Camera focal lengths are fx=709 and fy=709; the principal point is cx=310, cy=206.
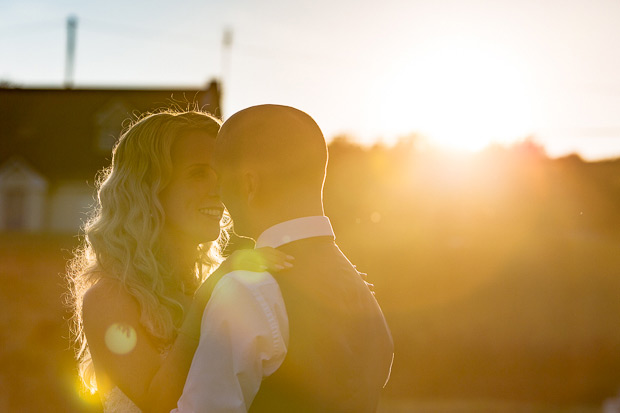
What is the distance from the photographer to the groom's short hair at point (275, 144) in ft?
7.97

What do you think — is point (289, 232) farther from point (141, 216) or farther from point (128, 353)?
point (141, 216)

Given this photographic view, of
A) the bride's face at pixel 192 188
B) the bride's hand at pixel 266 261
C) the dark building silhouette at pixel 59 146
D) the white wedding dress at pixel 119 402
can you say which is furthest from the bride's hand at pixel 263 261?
the dark building silhouette at pixel 59 146

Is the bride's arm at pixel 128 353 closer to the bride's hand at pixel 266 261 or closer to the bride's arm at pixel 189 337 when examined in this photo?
the bride's arm at pixel 189 337

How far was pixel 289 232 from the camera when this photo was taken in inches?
96.4

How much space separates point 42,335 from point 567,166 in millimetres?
26263

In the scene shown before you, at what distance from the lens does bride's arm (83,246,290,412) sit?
2.92 metres

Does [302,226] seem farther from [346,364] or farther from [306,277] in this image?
[346,364]

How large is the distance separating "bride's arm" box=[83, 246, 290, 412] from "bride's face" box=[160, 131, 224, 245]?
1.63ft

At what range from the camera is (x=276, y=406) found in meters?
2.32

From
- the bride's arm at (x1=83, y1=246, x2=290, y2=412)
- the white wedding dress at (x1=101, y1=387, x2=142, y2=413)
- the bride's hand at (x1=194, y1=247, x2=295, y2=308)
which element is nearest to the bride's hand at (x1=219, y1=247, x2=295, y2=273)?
the bride's hand at (x1=194, y1=247, x2=295, y2=308)

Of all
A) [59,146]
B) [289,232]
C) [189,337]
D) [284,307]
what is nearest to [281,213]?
[289,232]

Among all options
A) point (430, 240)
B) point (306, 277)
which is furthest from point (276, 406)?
point (430, 240)

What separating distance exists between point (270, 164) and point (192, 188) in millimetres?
1328

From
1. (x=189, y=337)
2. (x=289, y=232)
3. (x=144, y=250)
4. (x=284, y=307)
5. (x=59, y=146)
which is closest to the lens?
(x=284, y=307)
